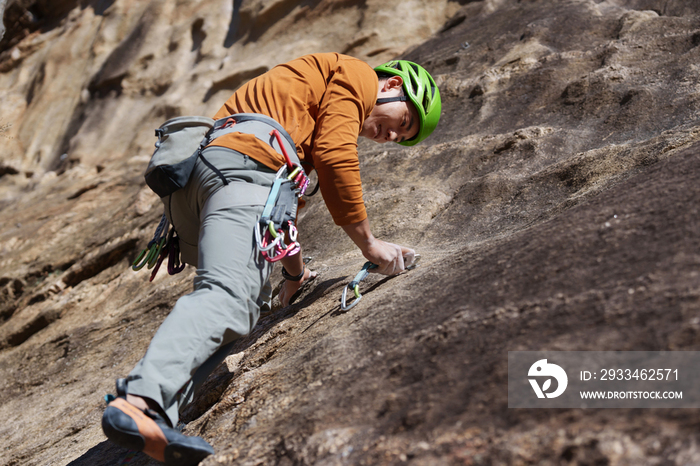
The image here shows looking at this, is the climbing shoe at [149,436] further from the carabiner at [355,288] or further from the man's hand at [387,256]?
the man's hand at [387,256]

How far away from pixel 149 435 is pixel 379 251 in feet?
4.28

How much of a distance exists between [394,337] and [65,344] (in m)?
3.76

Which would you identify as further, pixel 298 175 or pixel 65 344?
pixel 65 344

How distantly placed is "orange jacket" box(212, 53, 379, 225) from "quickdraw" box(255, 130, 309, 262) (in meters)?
0.07

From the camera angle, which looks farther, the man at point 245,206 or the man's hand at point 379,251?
the man's hand at point 379,251

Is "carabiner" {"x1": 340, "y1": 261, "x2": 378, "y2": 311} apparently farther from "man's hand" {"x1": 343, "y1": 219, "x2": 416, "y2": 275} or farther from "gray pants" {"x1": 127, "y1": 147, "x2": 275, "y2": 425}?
"gray pants" {"x1": 127, "y1": 147, "x2": 275, "y2": 425}

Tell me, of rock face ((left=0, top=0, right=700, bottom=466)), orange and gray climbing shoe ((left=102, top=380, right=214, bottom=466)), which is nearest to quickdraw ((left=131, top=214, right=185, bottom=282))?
rock face ((left=0, top=0, right=700, bottom=466))

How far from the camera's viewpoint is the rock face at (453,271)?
1508 millimetres

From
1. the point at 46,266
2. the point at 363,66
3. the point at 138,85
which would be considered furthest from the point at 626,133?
the point at 138,85

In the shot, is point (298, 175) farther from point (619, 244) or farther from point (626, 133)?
point (626, 133)

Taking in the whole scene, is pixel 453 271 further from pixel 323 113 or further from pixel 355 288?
pixel 323 113

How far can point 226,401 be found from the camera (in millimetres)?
2338

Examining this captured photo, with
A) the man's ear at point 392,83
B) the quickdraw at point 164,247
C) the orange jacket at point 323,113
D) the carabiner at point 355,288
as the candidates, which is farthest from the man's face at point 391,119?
the quickdraw at point 164,247

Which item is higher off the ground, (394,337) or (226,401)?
(394,337)
